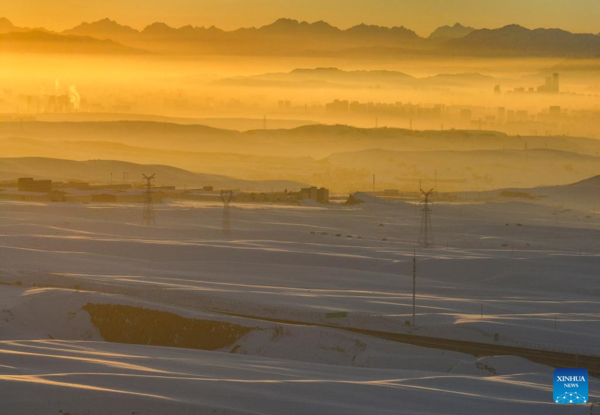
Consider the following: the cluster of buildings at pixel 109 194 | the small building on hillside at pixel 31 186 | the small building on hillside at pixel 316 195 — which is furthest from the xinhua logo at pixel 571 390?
the small building on hillside at pixel 316 195

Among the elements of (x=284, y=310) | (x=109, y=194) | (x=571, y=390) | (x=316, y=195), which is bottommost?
(x=571, y=390)

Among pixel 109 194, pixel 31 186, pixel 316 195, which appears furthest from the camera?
pixel 316 195

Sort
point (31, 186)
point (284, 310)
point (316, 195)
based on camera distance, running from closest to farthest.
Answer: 1. point (284, 310)
2. point (31, 186)
3. point (316, 195)

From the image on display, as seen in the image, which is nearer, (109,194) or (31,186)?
(109,194)

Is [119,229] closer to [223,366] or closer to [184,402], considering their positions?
[223,366]

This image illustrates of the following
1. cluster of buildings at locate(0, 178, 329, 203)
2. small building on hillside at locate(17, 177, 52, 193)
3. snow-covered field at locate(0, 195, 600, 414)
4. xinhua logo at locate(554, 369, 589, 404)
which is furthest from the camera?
small building on hillside at locate(17, 177, 52, 193)

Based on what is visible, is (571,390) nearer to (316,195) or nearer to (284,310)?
(284,310)

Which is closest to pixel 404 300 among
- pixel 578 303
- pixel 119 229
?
pixel 578 303

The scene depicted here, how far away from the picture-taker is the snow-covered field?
122ft

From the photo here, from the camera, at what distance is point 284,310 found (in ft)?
188

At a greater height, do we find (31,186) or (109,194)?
(31,186)

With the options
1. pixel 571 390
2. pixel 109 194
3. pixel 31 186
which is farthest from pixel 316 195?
pixel 571 390

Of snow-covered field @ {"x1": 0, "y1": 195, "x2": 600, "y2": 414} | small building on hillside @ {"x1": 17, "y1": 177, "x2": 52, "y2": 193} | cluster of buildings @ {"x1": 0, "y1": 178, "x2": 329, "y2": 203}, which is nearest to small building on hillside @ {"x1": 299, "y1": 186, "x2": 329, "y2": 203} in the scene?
cluster of buildings @ {"x1": 0, "y1": 178, "x2": 329, "y2": 203}

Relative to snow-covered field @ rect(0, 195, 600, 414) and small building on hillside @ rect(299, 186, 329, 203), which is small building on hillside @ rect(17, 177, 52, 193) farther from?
small building on hillside @ rect(299, 186, 329, 203)
